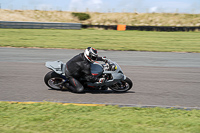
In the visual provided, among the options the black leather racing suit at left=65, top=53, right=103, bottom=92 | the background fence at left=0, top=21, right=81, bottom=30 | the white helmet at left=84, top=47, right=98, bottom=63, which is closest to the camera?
the white helmet at left=84, top=47, right=98, bottom=63

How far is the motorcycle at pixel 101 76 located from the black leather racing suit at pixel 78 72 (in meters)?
0.15

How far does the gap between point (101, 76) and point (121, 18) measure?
2101 inches

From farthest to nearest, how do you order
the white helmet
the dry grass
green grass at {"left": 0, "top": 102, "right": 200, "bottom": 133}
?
the dry grass < the white helmet < green grass at {"left": 0, "top": 102, "right": 200, "bottom": 133}

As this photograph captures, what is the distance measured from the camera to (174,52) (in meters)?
18.9

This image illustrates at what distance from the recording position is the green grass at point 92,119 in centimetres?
485

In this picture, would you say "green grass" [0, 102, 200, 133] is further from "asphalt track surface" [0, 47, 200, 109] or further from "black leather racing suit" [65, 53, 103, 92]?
"black leather racing suit" [65, 53, 103, 92]

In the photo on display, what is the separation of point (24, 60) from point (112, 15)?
49.2 meters

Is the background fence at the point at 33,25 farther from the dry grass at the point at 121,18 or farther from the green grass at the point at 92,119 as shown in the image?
the green grass at the point at 92,119

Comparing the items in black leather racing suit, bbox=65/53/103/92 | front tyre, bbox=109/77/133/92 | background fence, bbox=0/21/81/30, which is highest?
background fence, bbox=0/21/81/30

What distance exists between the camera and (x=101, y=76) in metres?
8.14

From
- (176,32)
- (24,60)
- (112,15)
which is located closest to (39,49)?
(24,60)

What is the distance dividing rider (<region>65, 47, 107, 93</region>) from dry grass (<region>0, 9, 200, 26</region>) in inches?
1886

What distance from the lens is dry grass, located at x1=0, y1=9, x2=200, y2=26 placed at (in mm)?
55000

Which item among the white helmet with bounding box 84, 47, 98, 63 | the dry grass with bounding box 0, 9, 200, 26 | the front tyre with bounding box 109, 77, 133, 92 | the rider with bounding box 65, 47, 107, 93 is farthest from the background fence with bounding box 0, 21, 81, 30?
the white helmet with bounding box 84, 47, 98, 63
